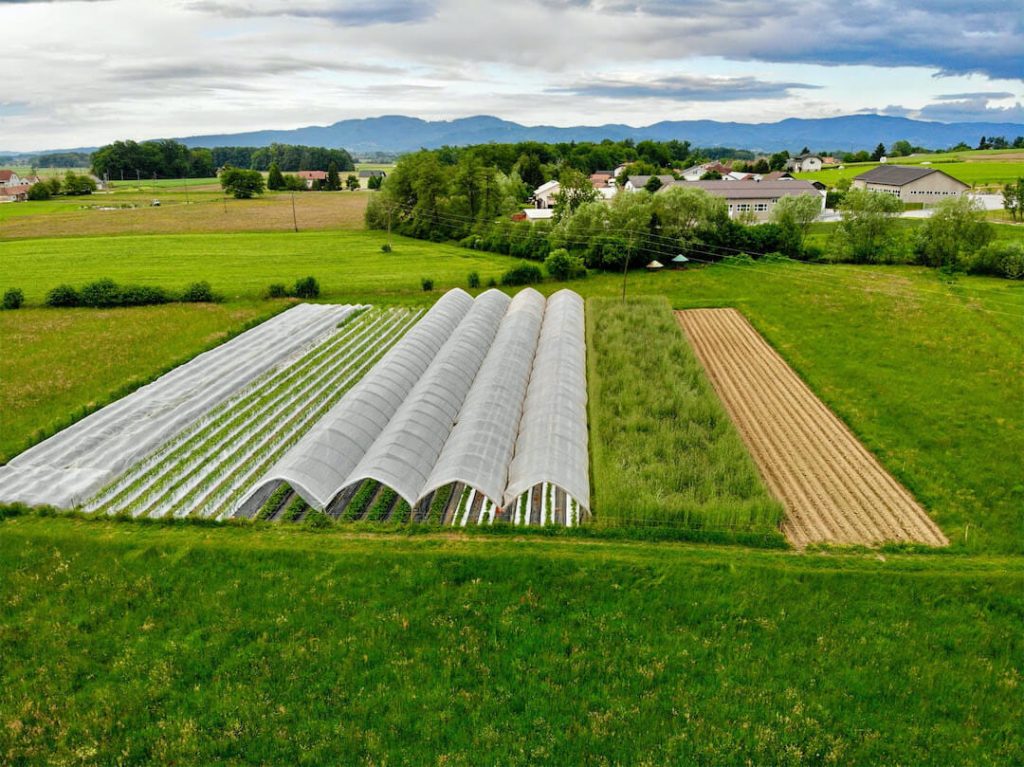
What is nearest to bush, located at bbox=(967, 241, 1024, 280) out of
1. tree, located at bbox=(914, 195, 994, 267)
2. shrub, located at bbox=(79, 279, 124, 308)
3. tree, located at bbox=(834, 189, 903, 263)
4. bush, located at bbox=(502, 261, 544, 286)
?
tree, located at bbox=(914, 195, 994, 267)

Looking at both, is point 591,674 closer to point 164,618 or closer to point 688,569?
point 688,569

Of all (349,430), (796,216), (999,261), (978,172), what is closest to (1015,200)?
(999,261)

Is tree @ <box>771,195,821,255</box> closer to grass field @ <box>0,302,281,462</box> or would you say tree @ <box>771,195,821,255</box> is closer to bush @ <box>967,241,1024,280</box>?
bush @ <box>967,241,1024,280</box>

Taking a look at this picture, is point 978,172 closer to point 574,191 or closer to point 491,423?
point 574,191

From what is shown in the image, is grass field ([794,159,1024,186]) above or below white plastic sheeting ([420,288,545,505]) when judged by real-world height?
above

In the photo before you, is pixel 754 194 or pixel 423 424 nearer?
pixel 423 424

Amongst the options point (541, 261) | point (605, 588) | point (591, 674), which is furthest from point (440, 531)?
point (541, 261)
